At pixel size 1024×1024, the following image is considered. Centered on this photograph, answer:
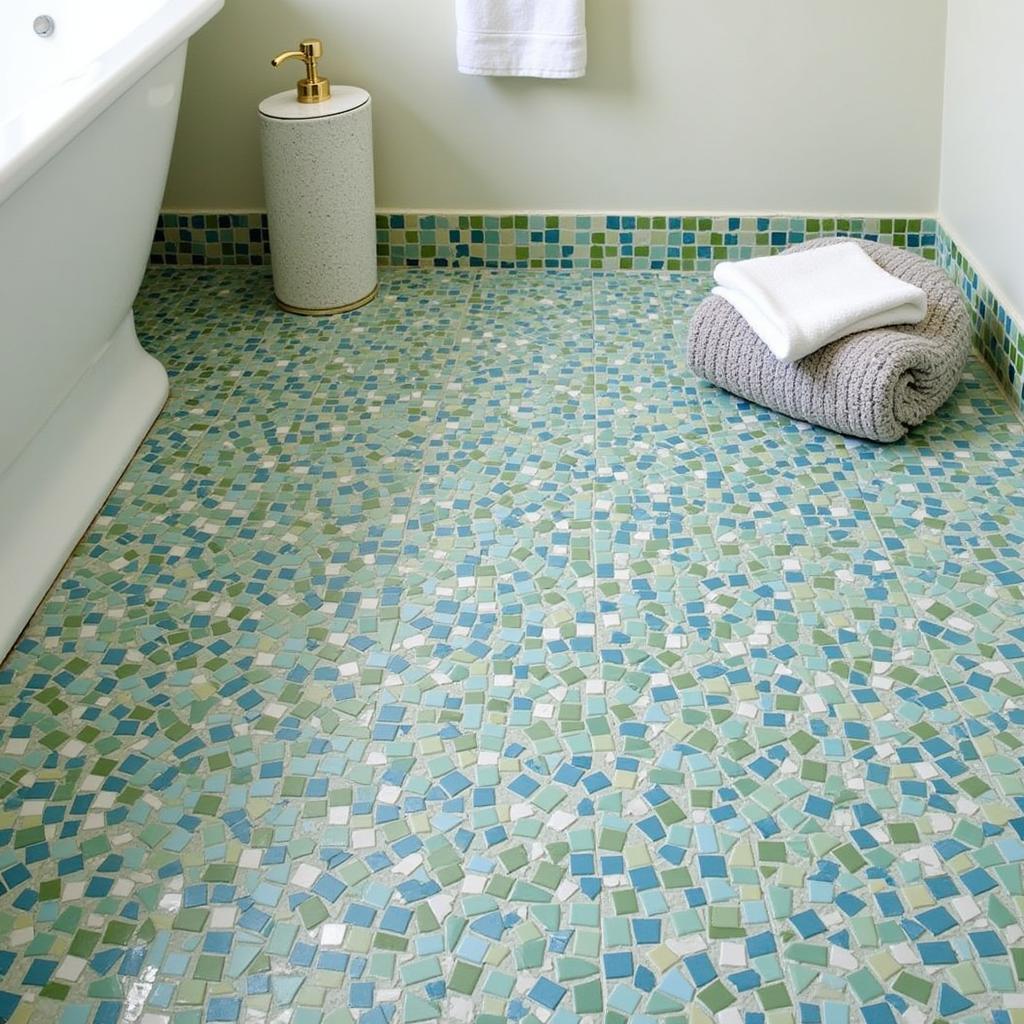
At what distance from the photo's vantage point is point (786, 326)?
7.51ft

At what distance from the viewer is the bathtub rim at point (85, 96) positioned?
156cm

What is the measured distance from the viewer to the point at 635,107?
3.00 metres

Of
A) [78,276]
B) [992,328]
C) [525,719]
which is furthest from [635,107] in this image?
[525,719]

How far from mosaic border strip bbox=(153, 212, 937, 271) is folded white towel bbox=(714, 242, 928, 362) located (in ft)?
1.73

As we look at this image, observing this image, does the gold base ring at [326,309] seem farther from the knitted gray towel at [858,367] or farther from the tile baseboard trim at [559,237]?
the knitted gray towel at [858,367]

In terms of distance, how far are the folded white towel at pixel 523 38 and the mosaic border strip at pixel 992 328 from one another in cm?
94

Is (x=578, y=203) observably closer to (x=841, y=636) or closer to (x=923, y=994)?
(x=841, y=636)

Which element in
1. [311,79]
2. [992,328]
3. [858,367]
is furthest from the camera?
[311,79]

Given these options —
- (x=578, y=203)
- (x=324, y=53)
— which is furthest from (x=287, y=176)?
(x=578, y=203)

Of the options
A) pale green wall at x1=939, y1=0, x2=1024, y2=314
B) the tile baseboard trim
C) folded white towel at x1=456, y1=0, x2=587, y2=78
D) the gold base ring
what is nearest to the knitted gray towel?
pale green wall at x1=939, y1=0, x2=1024, y2=314

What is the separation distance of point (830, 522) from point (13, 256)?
129 centimetres

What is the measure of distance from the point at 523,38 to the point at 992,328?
47.3 inches

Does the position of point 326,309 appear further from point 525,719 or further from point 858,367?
point 525,719

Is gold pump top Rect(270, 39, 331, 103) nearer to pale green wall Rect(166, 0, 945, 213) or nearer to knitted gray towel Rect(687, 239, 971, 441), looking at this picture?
pale green wall Rect(166, 0, 945, 213)
